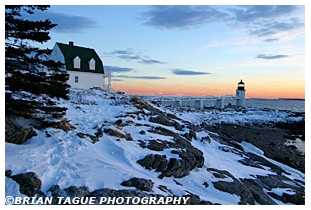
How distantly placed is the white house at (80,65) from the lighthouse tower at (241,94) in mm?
36828

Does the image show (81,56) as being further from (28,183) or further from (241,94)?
(241,94)

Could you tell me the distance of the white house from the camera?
31.8 metres

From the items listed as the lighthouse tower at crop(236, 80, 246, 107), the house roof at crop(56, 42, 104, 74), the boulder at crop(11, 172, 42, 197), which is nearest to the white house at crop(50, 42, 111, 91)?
the house roof at crop(56, 42, 104, 74)

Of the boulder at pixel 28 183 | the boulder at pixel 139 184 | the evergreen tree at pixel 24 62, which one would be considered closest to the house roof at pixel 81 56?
the evergreen tree at pixel 24 62

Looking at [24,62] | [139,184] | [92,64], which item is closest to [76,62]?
[92,64]

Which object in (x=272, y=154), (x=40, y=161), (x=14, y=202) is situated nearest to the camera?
(x=14, y=202)

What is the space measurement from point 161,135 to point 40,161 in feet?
19.0

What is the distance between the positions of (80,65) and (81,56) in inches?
52.4

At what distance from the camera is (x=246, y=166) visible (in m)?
12.8

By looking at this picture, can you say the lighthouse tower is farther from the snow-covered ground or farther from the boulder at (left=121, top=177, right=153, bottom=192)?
the boulder at (left=121, top=177, right=153, bottom=192)

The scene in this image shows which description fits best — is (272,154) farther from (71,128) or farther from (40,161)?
(40,161)

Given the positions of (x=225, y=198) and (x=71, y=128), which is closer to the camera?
(x=225, y=198)
